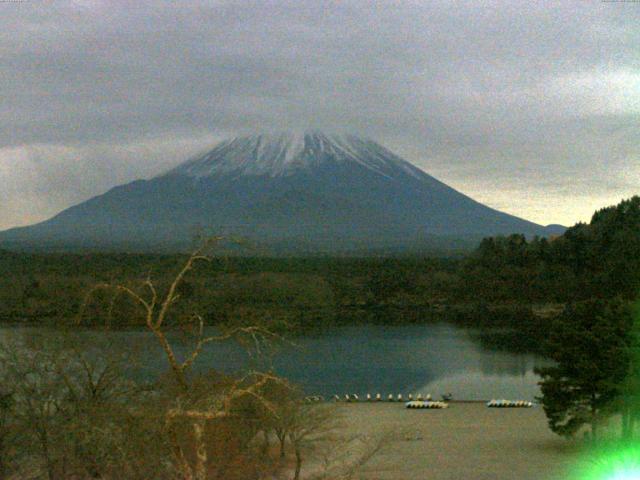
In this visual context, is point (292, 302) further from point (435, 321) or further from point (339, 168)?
point (339, 168)

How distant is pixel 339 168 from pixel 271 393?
103 metres

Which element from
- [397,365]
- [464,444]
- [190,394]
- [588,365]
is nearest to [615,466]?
[588,365]

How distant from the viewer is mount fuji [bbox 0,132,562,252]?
320 feet

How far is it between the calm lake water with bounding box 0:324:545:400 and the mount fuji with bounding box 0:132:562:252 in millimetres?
56793

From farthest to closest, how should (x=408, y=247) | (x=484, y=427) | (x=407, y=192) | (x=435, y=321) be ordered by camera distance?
1. (x=407, y=192)
2. (x=408, y=247)
3. (x=435, y=321)
4. (x=484, y=427)

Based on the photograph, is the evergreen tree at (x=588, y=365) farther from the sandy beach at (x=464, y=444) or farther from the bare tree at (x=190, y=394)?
the bare tree at (x=190, y=394)

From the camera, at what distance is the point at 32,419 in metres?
7.26

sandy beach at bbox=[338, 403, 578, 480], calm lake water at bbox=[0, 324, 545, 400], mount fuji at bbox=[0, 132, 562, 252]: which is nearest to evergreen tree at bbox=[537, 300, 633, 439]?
sandy beach at bbox=[338, 403, 578, 480]

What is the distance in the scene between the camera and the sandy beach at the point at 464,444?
11.3 m

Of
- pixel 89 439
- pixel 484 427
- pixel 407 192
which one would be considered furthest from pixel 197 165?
pixel 89 439

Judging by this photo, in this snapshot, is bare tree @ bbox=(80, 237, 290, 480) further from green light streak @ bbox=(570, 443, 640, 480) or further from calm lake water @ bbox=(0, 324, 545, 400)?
calm lake water @ bbox=(0, 324, 545, 400)

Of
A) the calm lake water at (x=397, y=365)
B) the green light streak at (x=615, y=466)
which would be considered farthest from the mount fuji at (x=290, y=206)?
the green light streak at (x=615, y=466)

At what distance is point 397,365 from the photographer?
26.3m

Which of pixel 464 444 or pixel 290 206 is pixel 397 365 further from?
pixel 290 206
